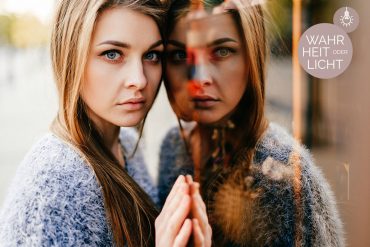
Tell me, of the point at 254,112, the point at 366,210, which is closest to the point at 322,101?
the point at 254,112

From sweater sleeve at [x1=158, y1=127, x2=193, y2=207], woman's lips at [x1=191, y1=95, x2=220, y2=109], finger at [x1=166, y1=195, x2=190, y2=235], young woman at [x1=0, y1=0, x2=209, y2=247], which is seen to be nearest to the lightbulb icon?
woman's lips at [x1=191, y1=95, x2=220, y2=109]

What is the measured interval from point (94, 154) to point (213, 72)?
0.46m

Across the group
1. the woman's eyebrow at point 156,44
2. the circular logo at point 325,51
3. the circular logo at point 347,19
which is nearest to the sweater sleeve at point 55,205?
the woman's eyebrow at point 156,44

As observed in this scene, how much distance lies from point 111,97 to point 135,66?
0.12 metres

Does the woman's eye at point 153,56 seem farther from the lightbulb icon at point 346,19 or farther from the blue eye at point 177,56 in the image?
the lightbulb icon at point 346,19

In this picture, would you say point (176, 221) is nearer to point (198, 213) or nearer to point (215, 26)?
point (198, 213)

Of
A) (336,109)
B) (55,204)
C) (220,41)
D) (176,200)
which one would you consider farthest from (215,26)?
(55,204)

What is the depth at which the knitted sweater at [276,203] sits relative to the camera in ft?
3.86

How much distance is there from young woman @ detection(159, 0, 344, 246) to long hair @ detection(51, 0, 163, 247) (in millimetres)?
183

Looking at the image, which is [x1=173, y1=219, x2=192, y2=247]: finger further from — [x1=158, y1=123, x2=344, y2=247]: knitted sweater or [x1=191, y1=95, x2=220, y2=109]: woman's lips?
[x1=191, y1=95, x2=220, y2=109]: woman's lips

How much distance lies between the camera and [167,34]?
4.37 feet

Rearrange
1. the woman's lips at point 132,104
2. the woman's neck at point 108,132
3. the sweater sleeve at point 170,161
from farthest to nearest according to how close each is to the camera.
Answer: the sweater sleeve at point 170,161 → the woman's neck at point 108,132 → the woman's lips at point 132,104

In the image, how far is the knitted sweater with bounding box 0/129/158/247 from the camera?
43.6 inches

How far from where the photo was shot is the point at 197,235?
110 centimetres
